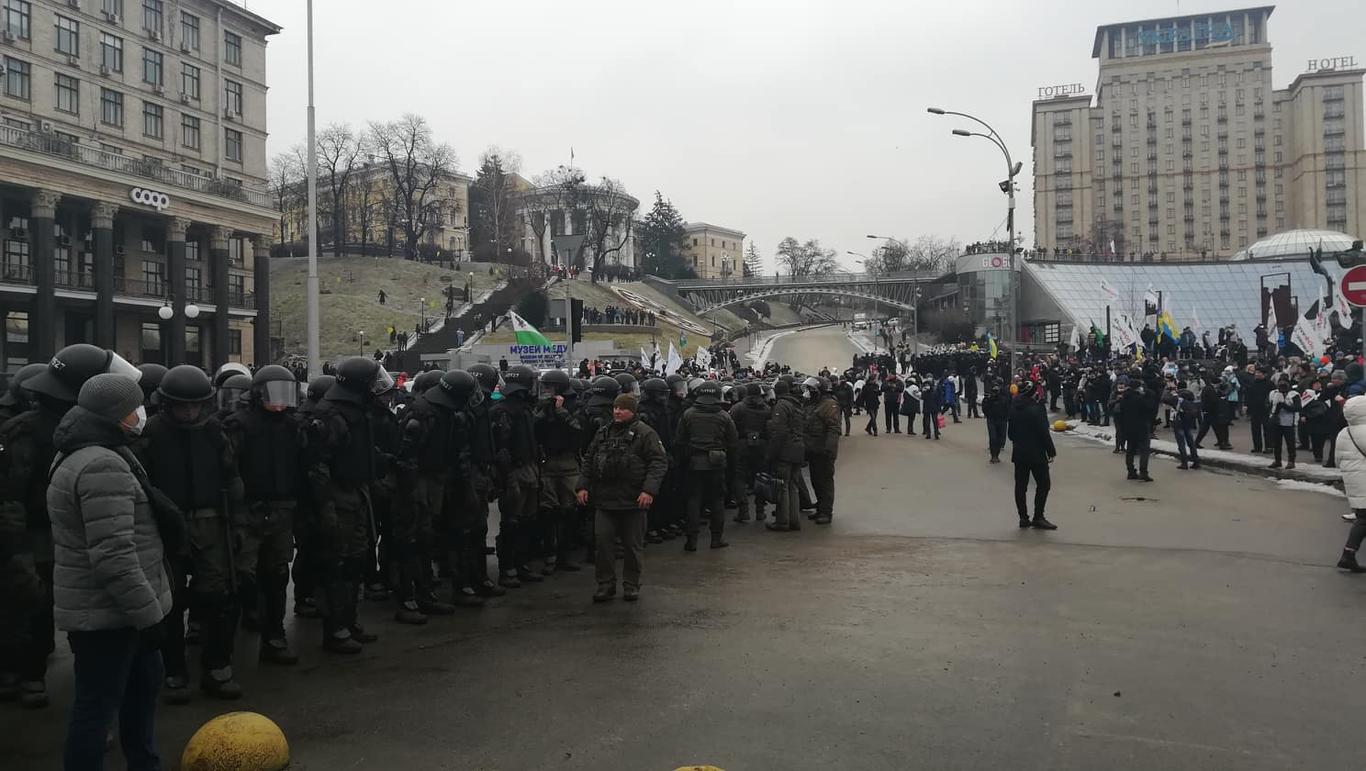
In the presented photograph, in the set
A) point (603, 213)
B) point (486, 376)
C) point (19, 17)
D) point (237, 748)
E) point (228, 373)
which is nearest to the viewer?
point (237, 748)

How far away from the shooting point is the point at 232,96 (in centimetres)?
5512

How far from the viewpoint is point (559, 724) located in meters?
5.21

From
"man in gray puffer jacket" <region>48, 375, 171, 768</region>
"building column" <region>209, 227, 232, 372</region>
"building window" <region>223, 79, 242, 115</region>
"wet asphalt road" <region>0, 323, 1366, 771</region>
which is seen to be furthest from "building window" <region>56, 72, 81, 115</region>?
"man in gray puffer jacket" <region>48, 375, 171, 768</region>

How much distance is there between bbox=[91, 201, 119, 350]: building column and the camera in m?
41.8

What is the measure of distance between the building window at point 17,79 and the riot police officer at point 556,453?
→ 150 ft

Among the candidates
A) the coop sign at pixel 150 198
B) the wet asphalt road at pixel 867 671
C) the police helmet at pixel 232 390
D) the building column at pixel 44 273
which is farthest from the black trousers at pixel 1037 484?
the coop sign at pixel 150 198

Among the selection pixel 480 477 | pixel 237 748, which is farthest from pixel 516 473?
pixel 237 748

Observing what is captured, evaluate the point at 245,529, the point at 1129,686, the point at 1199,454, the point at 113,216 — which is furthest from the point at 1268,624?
the point at 113,216

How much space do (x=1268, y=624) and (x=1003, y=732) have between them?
11.5ft

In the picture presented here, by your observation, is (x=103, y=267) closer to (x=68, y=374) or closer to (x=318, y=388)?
(x=318, y=388)

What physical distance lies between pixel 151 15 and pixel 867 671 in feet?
189

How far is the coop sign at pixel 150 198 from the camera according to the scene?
43.1 m

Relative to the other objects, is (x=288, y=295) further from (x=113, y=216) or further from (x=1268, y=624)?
(x=1268, y=624)

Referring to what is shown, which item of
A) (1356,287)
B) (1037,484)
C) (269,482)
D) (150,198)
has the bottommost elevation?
(1037,484)
